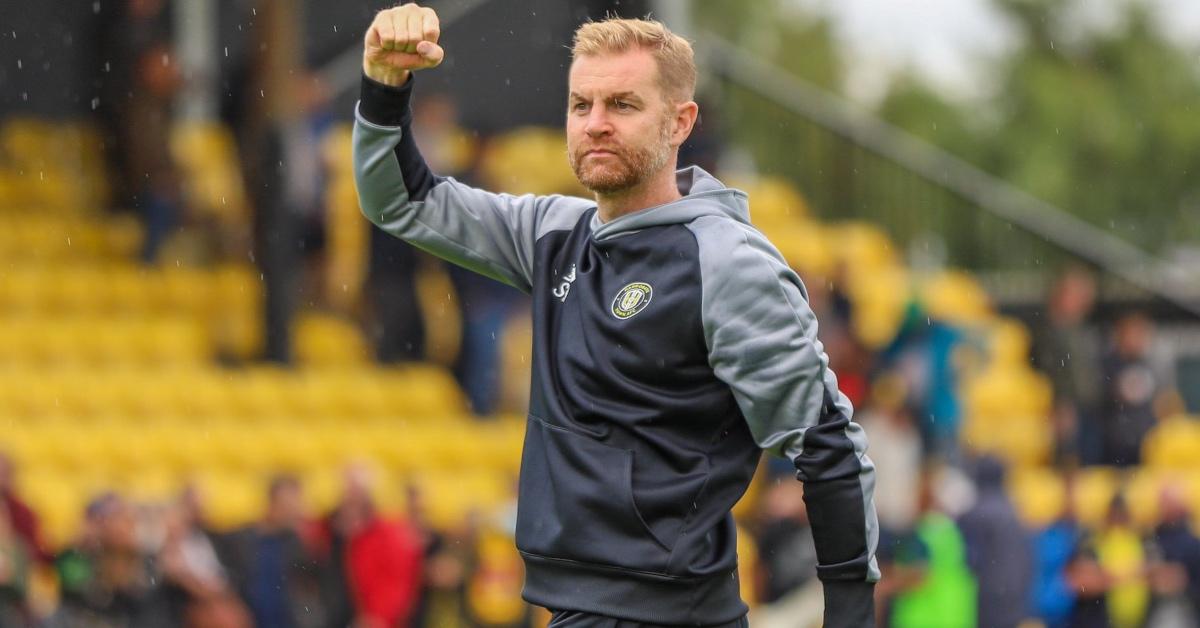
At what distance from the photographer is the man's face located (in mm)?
3588

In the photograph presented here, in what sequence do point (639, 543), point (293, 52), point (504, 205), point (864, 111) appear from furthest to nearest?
point (864, 111) < point (293, 52) < point (504, 205) < point (639, 543)

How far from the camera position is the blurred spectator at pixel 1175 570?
465 inches

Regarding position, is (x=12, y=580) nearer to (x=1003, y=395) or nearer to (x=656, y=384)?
(x=656, y=384)

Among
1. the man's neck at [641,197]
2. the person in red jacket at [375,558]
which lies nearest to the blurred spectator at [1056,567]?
the person in red jacket at [375,558]

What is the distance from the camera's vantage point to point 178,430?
11.8 metres

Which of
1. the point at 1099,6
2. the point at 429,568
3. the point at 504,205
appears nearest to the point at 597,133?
the point at 504,205

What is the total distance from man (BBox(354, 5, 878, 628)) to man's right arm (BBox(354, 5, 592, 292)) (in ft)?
0.10

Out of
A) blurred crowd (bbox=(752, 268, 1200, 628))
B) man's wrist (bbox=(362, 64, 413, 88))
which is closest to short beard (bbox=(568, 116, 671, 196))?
man's wrist (bbox=(362, 64, 413, 88))

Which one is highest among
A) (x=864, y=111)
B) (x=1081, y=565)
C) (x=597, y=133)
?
(x=597, y=133)

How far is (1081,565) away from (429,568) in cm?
410

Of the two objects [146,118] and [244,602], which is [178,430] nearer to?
[244,602]

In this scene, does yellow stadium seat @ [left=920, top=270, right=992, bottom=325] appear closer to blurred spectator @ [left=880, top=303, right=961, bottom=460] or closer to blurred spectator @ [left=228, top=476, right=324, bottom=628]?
blurred spectator @ [left=880, top=303, right=961, bottom=460]

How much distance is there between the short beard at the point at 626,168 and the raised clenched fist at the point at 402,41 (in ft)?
1.15

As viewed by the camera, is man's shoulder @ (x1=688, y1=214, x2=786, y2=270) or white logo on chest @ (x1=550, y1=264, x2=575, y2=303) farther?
white logo on chest @ (x1=550, y1=264, x2=575, y2=303)
